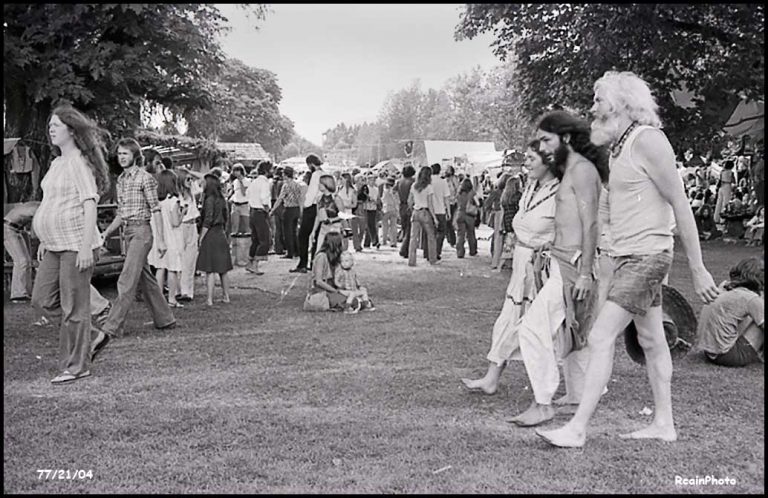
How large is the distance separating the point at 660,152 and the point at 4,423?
3.92 meters

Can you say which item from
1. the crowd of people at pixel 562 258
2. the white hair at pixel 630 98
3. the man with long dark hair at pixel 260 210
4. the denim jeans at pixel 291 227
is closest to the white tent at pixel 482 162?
the denim jeans at pixel 291 227

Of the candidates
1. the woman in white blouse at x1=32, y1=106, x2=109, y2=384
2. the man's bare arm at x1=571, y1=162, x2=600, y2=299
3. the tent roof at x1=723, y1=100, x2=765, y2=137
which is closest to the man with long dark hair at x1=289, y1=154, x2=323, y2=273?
the woman in white blouse at x1=32, y1=106, x2=109, y2=384

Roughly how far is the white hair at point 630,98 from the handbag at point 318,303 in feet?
17.3

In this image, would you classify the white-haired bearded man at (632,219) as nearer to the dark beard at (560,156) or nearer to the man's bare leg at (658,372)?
the man's bare leg at (658,372)

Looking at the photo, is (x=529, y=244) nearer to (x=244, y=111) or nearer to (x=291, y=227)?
(x=291, y=227)

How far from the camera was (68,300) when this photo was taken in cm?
543

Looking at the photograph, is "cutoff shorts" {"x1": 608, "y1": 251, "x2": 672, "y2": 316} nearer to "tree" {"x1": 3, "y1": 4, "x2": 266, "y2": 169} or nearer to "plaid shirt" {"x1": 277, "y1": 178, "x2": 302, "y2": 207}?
"tree" {"x1": 3, "y1": 4, "x2": 266, "y2": 169}

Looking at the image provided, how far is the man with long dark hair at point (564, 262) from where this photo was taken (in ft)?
14.4

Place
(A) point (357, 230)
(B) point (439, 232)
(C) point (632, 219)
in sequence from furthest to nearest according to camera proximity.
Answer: (A) point (357, 230), (B) point (439, 232), (C) point (632, 219)

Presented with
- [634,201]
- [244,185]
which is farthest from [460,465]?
[244,185]

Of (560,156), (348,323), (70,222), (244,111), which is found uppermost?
(244,111)

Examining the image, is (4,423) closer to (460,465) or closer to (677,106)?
(460,465)

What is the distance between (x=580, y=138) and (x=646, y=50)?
883cm

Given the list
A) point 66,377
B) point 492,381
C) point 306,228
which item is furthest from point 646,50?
point 66,377
